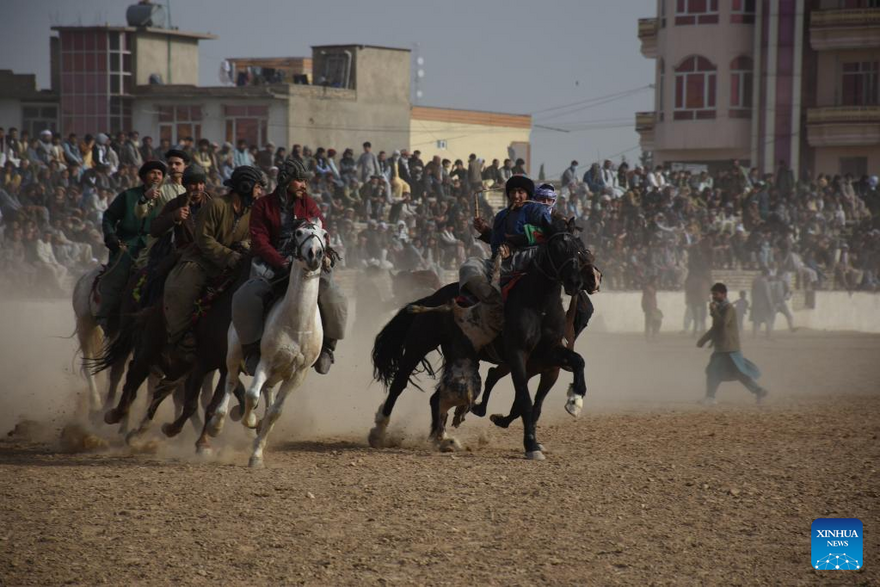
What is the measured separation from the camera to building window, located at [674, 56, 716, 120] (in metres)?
50.8

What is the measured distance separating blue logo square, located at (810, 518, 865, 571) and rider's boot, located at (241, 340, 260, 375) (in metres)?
4.50

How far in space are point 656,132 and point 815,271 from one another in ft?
65.7

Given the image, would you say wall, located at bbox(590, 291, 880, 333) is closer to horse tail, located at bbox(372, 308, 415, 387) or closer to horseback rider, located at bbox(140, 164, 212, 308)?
horse tail, located at bbox(372, 308, 415, 387)

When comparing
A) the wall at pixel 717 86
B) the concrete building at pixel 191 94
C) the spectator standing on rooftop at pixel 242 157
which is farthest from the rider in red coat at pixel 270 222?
the wall at pixel 717 86

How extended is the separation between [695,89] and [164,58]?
21.5m

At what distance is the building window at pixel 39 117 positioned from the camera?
43.6 m

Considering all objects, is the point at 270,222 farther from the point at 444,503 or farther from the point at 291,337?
the point at 444,503

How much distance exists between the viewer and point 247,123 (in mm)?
42469

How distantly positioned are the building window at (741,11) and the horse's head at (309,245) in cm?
4404

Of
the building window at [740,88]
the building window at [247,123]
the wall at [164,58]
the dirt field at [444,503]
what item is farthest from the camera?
the building window at [740,88]

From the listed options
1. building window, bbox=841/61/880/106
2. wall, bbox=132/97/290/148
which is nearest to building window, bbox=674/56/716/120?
building window, bbox=841/61/880/106

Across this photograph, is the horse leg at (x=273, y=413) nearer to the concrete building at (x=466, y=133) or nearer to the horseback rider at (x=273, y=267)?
the horseback rider at (x=273, y=267)

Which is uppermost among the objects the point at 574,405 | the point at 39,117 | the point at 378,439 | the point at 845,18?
the point at 845,18

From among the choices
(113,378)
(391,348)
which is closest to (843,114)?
(391,348)
